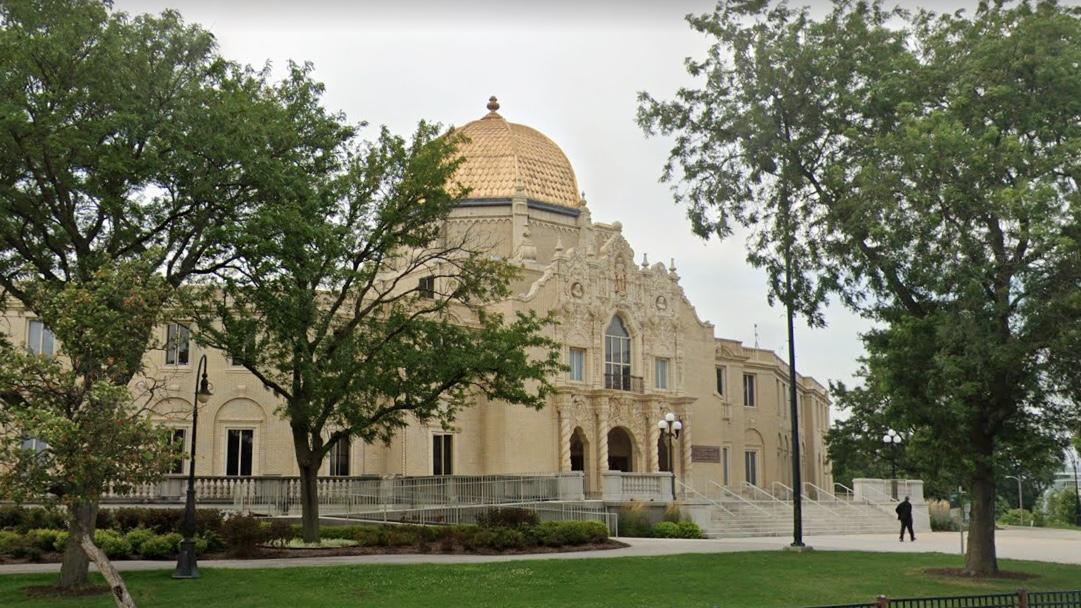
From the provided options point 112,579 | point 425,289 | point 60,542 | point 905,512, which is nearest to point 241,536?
point 60,542

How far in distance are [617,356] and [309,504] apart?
21416 millimetres

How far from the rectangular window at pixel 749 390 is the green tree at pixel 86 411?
4208cm

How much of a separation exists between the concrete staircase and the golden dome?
15.7 m

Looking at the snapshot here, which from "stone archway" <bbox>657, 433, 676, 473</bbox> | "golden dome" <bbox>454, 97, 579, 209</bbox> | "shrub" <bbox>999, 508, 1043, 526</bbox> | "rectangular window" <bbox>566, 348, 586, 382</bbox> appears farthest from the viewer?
"shrub" <bbox>999, 508, 1043, 526</bbox>

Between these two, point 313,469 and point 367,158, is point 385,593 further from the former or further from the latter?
point 367,158

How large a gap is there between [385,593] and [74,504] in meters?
5.34

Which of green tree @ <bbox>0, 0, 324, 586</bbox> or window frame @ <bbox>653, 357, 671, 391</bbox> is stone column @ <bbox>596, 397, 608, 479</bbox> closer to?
window frame @ <bbox>653, 357, 671, 391</bbox>

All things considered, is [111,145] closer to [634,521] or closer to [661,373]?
[634,521]

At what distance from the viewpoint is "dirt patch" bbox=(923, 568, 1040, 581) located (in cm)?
2230

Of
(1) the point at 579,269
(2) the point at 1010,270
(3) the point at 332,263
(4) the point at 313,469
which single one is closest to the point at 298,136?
(3) the point at 332,263

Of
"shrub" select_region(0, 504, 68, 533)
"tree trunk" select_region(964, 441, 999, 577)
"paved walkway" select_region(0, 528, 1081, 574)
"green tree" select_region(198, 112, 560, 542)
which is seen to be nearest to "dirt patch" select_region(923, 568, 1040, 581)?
"tree trunk" select_region(964, 441, 999, 577)

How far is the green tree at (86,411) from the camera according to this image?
49.9 ft

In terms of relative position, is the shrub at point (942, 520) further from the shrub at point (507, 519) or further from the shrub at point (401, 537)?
the shrub at point (401, 537)

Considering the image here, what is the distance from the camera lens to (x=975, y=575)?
73.6 feet
